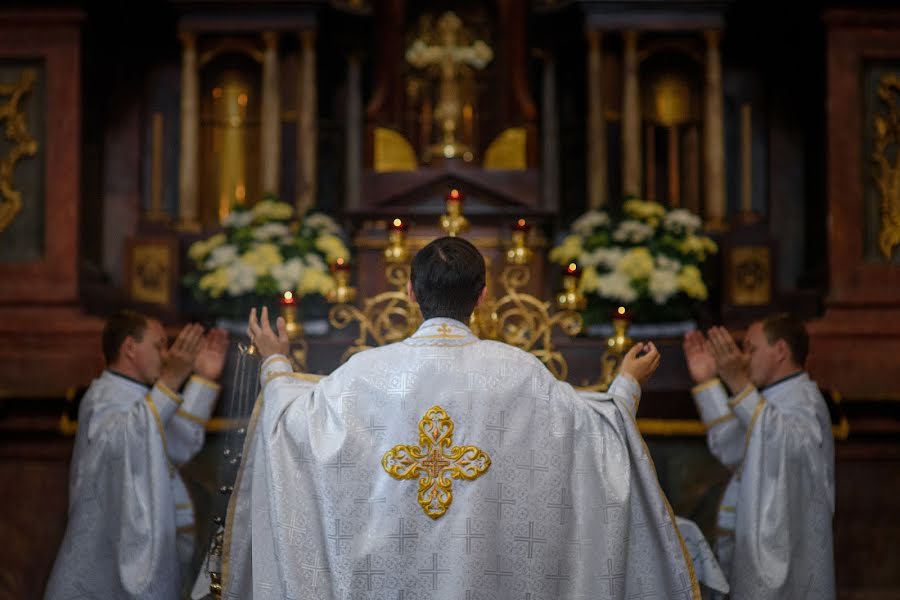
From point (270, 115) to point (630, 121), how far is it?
2.77 m

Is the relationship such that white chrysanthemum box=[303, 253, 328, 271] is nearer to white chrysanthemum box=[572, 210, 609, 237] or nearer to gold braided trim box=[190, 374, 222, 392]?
white chrysanthemum box=[572, 210, 609, 237]

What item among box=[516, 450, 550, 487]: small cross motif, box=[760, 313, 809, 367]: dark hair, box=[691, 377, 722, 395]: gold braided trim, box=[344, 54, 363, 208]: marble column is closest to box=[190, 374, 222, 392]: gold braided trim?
box=[516, 450, 550, 487]: small cross motif

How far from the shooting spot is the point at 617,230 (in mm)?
8336

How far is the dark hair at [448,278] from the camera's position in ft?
14.9

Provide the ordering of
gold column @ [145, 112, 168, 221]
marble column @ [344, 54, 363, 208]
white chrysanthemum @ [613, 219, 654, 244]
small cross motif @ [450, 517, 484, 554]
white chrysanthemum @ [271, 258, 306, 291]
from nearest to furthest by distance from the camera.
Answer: small cross motif @ [450, 517, 484, 554], white chrysanthemum @ [271, 258, 306, 291], white chrysanthemum @ [613, 219, 654, 244], gold column @ [145, 112, 168, 221], marble column @ [344, 54, 363, 208]

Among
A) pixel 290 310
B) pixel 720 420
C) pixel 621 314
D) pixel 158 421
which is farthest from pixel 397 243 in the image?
pixel 720 420

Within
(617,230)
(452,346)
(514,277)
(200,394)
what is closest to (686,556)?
(452,346)

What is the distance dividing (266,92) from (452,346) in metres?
5.67

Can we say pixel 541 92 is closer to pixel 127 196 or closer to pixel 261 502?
pixel 127 196

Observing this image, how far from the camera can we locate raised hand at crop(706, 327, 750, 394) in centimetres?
605

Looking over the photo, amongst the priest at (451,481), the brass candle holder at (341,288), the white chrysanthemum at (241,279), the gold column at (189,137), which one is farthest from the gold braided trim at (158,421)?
the gold column at (189,137)

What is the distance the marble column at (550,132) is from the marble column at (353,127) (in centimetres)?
149

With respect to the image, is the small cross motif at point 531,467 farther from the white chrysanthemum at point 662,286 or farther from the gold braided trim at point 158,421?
the white chrysanthemum at point 662,286

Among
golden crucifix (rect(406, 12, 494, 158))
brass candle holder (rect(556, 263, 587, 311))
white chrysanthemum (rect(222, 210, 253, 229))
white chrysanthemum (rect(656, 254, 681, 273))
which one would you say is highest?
golden crucifix (rect(406, 12, 494, 158))
